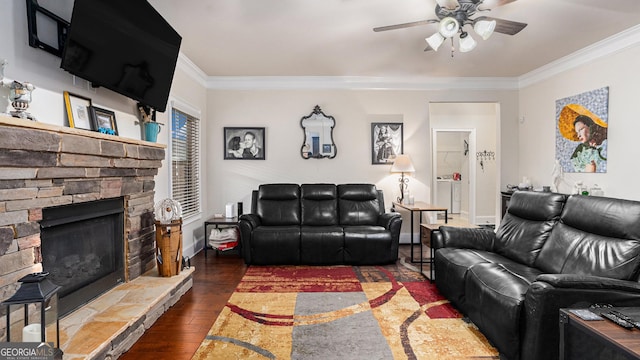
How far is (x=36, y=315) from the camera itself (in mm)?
1703

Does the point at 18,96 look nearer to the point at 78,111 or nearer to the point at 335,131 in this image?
the point at 78,111

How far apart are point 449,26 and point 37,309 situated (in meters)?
3.17

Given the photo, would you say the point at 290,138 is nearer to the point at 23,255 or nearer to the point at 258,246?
the point at 258,246

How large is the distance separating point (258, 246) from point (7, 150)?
2.69 m

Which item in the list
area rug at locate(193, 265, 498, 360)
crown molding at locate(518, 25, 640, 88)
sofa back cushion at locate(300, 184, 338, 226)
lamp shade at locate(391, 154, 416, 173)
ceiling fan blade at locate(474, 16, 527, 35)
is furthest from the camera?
lamp shade at locate(391, 154, 416, 173)

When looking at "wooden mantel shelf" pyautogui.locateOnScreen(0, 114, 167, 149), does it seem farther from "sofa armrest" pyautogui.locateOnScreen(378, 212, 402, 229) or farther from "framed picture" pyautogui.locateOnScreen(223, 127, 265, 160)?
"sofa armrest" pyautogui.locateOnScreen(378, 212, 402, 229)

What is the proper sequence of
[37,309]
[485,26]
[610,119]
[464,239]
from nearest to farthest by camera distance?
[37,309]
[485,26]
[464,239]
[610,119]

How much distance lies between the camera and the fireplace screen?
210 centimetres

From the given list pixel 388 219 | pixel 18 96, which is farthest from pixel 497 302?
pixel 18 96

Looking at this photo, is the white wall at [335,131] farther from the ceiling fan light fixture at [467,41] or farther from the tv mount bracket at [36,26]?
the tv mount bracket at [36,26]

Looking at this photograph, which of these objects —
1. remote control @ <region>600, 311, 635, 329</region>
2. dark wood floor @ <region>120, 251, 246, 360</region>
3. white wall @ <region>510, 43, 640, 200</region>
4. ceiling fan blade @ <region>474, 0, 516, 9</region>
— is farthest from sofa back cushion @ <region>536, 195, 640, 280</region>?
dark wood floor @ <region>120, 251, 246, 360</region>

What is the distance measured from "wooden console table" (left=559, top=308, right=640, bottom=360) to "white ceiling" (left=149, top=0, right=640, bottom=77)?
2.45m

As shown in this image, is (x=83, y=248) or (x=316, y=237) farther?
(x=316, y=237)

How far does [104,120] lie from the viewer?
8.42ft
